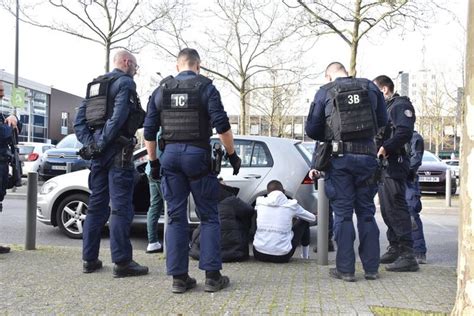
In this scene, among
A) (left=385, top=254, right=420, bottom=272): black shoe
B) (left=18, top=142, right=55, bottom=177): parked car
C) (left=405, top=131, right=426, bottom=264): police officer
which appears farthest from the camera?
(left=18, top=142, right=55, bottom=177): parked car

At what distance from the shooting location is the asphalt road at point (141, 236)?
706 centimetres

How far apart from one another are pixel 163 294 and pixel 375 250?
198 centimetres

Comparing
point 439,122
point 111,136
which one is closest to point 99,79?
point 111,136

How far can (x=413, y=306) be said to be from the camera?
3752mm

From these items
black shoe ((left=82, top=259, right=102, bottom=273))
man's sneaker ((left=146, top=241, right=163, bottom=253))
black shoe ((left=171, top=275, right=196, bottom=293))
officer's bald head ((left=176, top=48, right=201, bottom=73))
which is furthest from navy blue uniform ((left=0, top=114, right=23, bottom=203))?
black shoe ((left=171, top=275, right=196, bottom=293))

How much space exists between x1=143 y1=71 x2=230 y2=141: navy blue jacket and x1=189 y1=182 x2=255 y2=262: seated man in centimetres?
121

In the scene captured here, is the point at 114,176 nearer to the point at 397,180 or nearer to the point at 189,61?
the point at 189,61

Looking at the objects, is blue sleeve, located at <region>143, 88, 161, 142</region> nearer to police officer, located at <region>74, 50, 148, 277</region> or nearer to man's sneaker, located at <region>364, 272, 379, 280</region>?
Result: police officer, located at <region>74, 50, 148, 277</region>

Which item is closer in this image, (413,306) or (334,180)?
(413,306)

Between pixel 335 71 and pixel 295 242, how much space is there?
1965 mm

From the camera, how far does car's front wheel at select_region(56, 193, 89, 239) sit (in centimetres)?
736

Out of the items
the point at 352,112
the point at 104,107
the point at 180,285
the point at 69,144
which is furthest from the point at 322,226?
the point at 69,144

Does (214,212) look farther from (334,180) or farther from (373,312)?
(373,312)

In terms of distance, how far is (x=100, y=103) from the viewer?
15.4 ft
